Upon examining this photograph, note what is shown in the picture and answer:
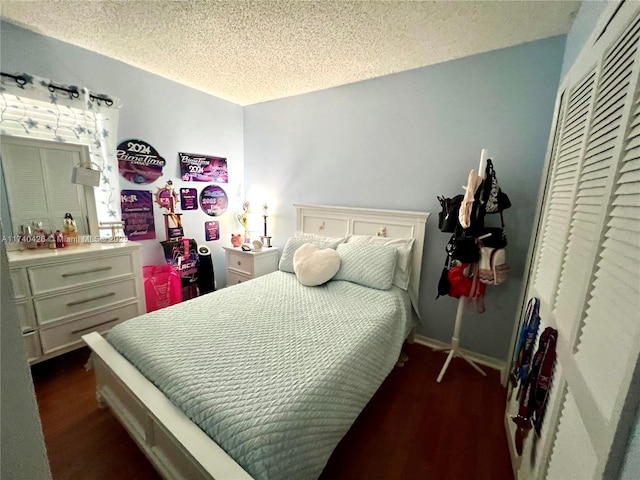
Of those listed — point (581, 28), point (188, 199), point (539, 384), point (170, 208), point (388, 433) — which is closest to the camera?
point (539, 384)

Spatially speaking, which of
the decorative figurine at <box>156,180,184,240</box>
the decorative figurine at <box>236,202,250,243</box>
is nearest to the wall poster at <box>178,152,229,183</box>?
the decorative figurine at <box>156,180,184,240</box>

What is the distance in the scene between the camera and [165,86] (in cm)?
253

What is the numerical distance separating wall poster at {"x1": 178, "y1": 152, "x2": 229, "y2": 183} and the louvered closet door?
3006mm

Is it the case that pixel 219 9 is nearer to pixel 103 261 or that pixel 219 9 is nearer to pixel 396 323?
pixel 103 261

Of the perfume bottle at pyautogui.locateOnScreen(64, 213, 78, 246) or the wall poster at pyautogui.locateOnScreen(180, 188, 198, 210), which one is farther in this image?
the wall poster at pyautogui.locateOnScreen(180, 188, 198, 210)

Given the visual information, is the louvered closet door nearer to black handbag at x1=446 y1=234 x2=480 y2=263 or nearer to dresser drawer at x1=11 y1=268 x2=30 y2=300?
black handbag at x1=446 y1=234 x2=480 y2=263

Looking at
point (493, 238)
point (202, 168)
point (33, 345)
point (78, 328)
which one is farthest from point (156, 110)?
point (493, 238)

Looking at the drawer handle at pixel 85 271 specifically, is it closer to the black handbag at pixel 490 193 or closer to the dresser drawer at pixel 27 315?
the dresser drawer at pixel 27 315

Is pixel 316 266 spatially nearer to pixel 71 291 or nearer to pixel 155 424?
pixel 155 424

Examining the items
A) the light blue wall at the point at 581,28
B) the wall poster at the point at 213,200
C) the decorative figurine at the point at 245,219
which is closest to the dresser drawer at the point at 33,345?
the wall poster at the point at 213,200

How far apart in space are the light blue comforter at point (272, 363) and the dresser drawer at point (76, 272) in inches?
31.6

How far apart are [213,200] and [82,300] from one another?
5.09 ft

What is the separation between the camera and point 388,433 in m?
1.47

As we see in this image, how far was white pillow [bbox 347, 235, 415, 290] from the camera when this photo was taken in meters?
2.09
